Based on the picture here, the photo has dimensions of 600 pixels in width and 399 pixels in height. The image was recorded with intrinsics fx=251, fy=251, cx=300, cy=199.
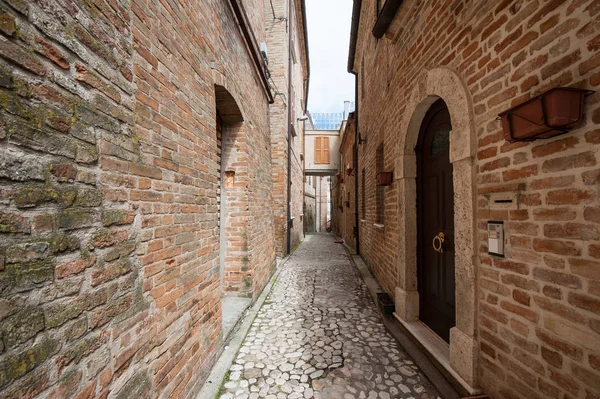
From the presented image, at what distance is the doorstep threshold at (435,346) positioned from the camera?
2.13 m

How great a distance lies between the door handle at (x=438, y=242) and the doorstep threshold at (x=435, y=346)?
100 centimetres

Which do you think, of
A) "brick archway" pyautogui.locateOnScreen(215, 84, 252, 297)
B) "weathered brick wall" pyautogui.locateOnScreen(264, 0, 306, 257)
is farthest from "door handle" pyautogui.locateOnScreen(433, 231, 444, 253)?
"weathered brick wall" pyautogui.locateOnScreen(264, 0, 306, 257)

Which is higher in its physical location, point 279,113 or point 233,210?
point 279,113

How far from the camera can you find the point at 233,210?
160 inches

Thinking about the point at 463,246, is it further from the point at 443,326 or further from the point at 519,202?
the point at 443,326

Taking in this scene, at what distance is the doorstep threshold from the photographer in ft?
7.00

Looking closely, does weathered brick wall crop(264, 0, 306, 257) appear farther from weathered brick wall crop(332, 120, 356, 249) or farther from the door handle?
the door handle

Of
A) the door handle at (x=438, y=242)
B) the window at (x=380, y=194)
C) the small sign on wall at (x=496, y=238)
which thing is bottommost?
the door handle at (x=438, y=242)

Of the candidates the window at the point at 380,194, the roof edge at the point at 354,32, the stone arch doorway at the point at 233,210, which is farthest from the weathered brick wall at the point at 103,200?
the roof edge at the point at 354,32

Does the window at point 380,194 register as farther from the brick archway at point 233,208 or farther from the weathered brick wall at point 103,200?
the weathered brick wall at point 103,200

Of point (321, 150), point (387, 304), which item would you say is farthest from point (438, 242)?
point (321, 150)

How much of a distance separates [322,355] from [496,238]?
218 centimetres

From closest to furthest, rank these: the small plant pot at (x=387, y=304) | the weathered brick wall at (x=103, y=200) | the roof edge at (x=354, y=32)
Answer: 1. the weathered brick wall at (x=103, y=200)
2. the small plant pot at (x=387, y=304)
3. the roof edge at (x=354, y=32)

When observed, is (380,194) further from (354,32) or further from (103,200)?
(354,32)
